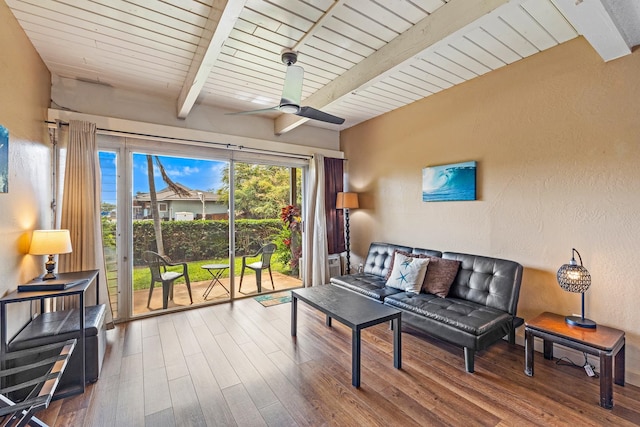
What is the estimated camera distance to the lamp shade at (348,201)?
4398mm

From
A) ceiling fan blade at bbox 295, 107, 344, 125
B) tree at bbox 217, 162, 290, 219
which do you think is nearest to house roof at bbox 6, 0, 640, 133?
ceiling fan blade at bbox 295, 107, 344, 125

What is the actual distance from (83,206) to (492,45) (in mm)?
4166

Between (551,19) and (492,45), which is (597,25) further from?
(492,45)

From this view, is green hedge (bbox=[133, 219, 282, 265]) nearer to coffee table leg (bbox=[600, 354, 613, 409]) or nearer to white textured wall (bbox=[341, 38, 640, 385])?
white textured wall (bbox=[341, 38, 640, 385])

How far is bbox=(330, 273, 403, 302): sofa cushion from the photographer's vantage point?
3.11 m

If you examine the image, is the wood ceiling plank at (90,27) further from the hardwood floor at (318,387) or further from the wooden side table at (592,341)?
the wooden side table at (592,341)

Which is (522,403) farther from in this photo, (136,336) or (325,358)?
(136,336)

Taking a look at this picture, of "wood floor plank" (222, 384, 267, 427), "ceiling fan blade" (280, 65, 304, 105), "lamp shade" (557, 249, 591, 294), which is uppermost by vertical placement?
"ceiling fan blade" (280, 65, 304, 105)

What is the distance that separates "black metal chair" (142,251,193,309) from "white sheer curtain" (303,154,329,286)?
176 cm

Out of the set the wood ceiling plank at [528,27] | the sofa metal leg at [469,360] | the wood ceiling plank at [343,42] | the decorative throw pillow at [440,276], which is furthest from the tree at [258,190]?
the wood ceiling plank at [528,27]

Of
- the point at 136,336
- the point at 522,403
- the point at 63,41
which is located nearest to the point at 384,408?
the point at 522,403

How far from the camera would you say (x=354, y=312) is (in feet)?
7.77

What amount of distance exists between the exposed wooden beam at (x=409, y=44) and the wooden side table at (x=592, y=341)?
2.28m

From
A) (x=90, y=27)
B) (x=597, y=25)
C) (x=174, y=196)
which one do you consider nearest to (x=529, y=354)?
(x=597, y=25)
